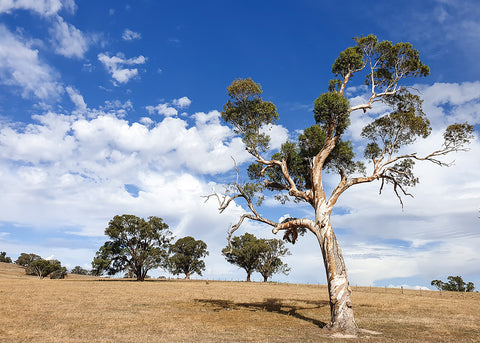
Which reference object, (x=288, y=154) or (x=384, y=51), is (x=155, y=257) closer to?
(x=288, y=154)

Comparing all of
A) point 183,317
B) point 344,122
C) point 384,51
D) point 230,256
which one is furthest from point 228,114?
point 230,256

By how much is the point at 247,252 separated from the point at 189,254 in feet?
53.8

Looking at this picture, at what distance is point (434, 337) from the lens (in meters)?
15.7

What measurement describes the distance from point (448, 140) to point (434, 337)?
43.8 feet

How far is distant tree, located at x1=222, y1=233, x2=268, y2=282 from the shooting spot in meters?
80.9

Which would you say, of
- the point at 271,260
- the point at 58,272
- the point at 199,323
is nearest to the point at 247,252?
the point at 271,260

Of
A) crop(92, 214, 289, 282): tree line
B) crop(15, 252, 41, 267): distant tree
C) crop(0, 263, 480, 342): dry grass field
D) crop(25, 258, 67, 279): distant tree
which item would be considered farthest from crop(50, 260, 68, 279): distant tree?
crop(0, 263, 480, 342): dry grass field

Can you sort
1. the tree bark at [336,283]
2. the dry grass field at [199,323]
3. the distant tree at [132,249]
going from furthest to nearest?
the distant tree at [132,249] < the tree bark at [336,283] < the dry grass field at [199,323]

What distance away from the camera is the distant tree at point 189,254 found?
277 feet

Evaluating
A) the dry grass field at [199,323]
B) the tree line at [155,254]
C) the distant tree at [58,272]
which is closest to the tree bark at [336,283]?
the dry grass field at [199,323]

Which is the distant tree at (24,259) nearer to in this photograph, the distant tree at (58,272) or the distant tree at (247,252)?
the distant tree at (58,272)

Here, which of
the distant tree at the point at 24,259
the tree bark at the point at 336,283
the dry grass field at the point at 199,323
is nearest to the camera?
the dry grass field at the point at 199,323

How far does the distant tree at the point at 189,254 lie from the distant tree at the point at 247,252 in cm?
762

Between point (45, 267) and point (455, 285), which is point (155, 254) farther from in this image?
point (455, 285)
